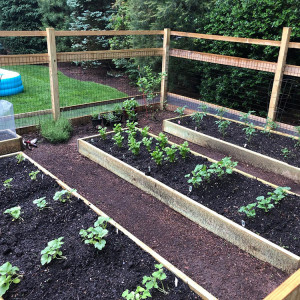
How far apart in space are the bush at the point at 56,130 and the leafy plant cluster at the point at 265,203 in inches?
150

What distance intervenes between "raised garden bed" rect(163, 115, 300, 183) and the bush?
2.05 m

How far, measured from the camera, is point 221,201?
13.3 ft

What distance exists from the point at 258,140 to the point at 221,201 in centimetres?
234

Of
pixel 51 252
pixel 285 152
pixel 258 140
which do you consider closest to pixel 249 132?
pixel 258 140

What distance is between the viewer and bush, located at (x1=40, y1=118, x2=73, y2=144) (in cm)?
617

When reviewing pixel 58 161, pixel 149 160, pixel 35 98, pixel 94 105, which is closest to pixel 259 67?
pixel 149 160

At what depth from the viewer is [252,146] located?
5.75 m

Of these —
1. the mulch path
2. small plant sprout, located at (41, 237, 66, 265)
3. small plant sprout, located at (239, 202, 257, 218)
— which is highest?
small plant sprout, located at (41, 237, 66, 265)

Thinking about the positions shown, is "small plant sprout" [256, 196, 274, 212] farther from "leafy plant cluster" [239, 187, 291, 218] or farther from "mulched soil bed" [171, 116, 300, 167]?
"mulched soil bed" [171, 116, 300, 167]

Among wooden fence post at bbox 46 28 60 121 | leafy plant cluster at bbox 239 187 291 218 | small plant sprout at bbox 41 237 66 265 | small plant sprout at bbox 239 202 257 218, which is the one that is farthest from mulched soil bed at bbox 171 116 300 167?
small plant sprout at bbox 41 237 66 265

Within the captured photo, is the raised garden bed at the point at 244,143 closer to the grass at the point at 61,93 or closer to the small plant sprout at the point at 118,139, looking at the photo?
the small plant sprout at the point at 118,139

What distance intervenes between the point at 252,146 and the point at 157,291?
3.81m

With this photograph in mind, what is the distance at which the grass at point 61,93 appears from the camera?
28.6 ft

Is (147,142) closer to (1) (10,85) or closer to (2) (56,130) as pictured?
(2) (56,130)
